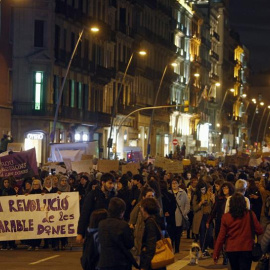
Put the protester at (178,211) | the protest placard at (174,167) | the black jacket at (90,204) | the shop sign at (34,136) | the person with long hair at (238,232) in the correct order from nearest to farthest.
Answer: the person with long hair at (238,232)
the black jacket at (90,204)
the protester at (178,211)
the protest placard at (174,167)
the shop sign at (34,136)

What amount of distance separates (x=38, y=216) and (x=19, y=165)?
6.48m

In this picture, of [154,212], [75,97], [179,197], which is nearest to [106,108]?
[75,97]

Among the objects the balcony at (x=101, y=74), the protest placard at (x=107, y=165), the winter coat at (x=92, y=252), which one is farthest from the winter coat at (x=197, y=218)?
the balcony at (x=101, y=74)

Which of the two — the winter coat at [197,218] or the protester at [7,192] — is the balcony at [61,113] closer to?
the protester at [7,192]

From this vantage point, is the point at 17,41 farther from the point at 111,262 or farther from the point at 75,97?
the point at 111,262

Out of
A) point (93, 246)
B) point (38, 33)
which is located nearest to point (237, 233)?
point (93, 246)

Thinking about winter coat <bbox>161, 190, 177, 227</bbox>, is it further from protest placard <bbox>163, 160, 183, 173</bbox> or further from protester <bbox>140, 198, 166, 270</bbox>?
protest placard <bbox>163, 160, 183, 173</bbox>

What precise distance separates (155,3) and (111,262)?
78021mm

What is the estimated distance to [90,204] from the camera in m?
15.5

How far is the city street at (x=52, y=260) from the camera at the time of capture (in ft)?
57.7

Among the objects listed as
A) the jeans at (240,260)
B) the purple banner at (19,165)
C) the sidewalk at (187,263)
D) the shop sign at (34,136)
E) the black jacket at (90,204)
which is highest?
the shop sign at (34,136)

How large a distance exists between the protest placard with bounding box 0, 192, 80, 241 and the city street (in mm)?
394

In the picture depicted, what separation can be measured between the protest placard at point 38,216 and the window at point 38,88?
34.4m

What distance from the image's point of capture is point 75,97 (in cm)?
6147
